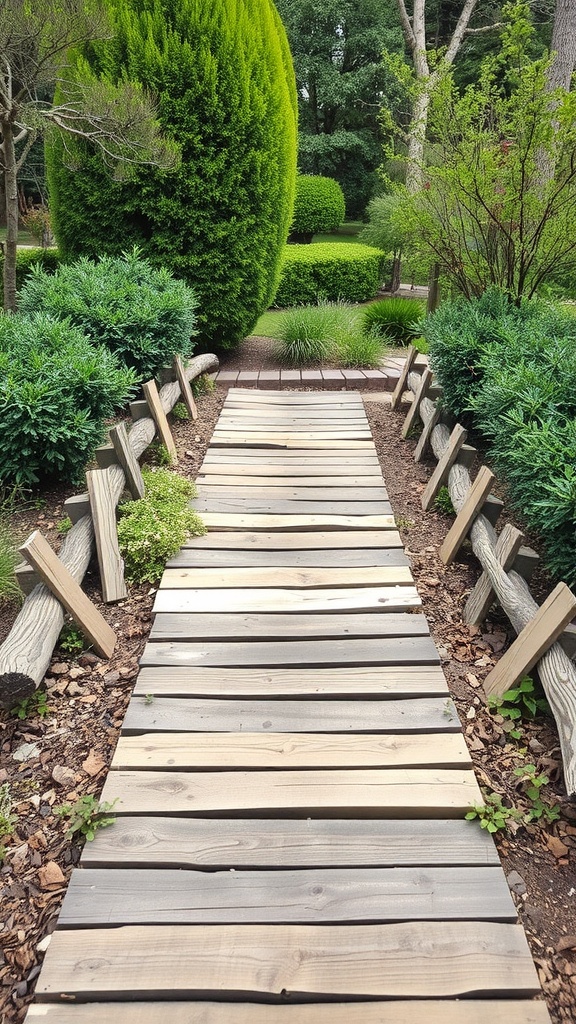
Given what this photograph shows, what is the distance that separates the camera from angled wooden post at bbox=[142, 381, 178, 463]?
3.98 metres

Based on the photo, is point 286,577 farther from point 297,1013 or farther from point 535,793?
point 297,1013

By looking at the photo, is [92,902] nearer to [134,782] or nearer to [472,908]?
[134,782]

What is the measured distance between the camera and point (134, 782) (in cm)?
185

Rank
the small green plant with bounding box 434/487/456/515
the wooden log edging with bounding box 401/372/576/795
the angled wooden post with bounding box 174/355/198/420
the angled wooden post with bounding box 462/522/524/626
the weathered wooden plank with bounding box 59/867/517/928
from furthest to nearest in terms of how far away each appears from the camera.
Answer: the angled wooden post with bounding box 174/355/198/420 < the small green plant with bounding box 434/487/456/515 < the angled wooden post with bounding box 462/522/524/626 < the wooden log edging with bounding box 401/372/576/795 < the weathered wooden plank with bounding box 59/867/517/928

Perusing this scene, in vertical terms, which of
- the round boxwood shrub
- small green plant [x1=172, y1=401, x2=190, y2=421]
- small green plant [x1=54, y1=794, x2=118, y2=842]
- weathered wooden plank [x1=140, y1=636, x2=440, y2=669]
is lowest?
small green plant [x1=172, y1=401, x2=190, y2=421]

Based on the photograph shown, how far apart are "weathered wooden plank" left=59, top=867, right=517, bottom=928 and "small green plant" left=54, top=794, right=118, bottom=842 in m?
0.12

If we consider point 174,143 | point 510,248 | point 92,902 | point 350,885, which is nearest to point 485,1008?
point 350,885

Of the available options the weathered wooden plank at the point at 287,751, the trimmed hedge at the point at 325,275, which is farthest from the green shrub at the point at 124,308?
the trimmed hedge at the point at 325,275

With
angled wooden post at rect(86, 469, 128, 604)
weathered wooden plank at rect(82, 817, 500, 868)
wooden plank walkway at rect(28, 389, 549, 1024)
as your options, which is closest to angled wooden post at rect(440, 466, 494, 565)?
wooden plank walkway at rect(28, 389, 549, 1024)

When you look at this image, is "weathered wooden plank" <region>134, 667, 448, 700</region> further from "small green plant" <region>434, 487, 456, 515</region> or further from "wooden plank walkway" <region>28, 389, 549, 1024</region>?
"small green plant" <region>434, 487, 456, 515</region>

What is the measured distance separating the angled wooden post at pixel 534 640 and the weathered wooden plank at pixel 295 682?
212 millimetres

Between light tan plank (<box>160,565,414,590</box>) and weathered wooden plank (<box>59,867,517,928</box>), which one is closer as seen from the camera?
weathered wooden plank (<box>59,867,517,928</box>)

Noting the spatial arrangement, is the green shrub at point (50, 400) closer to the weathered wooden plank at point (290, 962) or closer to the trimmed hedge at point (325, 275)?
the weathered wooden plank at point (290, 962)

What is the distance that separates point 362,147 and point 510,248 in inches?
778
